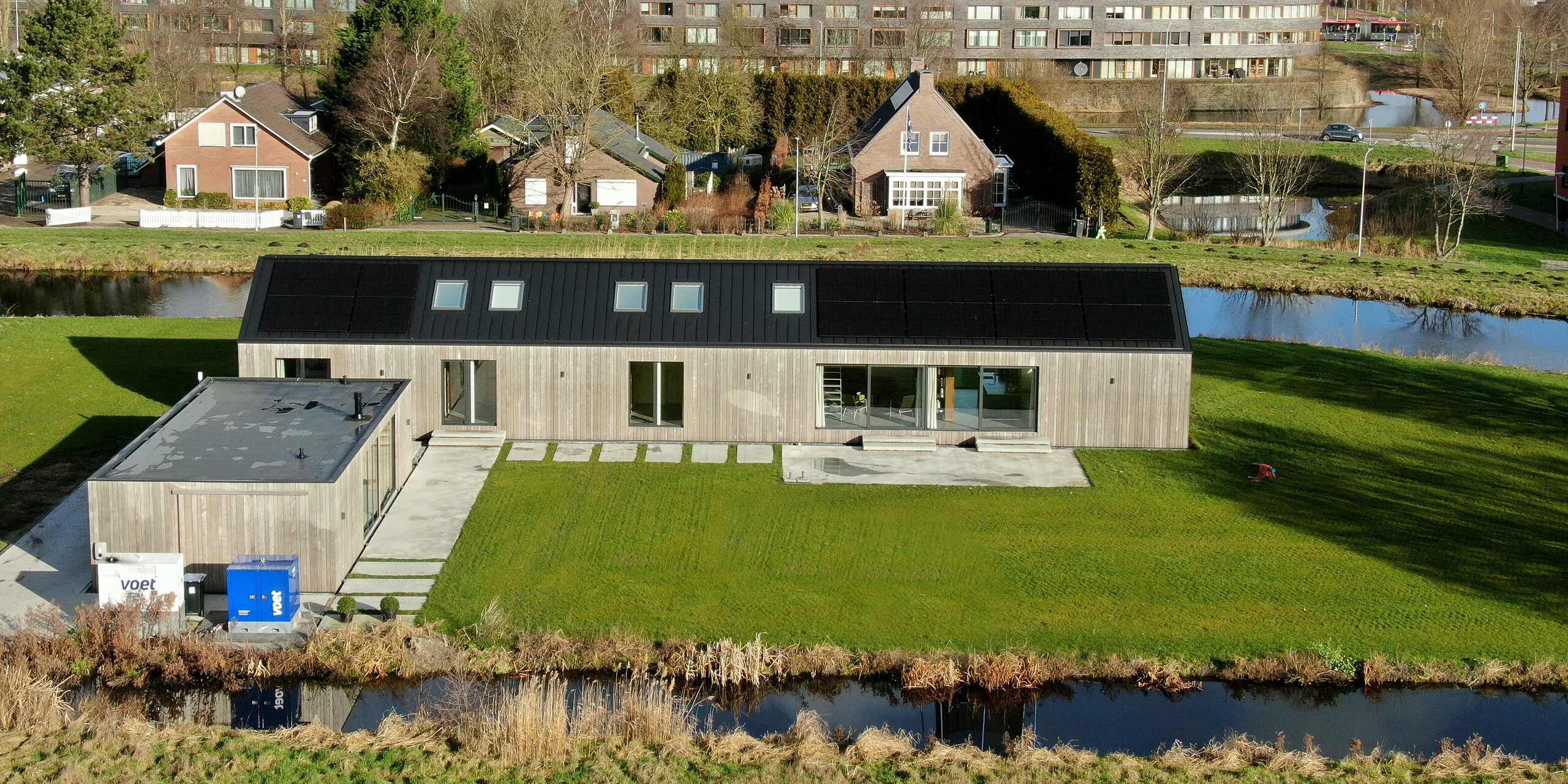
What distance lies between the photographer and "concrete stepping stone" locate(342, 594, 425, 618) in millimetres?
19172

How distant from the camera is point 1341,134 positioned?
2977 inches

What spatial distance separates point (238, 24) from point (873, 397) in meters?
83.1

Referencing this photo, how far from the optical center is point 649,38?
92.9m

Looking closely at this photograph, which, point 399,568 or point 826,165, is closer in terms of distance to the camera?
point 399,568

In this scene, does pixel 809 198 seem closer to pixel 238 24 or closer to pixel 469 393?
pixel 469 393

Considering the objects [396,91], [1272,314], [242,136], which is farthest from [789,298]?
[242,136]

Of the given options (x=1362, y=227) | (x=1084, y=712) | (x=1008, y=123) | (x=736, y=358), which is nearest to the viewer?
(x=1084, y=712)

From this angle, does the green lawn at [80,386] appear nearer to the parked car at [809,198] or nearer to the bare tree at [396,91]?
the bare tree at [396,91]

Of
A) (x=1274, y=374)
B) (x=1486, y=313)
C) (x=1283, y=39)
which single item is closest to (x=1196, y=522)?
(x=1274, y=374)

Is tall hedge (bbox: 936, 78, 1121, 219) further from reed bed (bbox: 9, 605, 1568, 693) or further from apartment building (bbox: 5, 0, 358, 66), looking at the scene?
apartment building (bbox: 5, 0, 358, 66)

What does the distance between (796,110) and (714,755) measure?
60.9 meters

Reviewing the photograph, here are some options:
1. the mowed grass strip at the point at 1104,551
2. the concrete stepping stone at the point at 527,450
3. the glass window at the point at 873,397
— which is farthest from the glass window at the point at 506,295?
the glass window at the point at 873,397

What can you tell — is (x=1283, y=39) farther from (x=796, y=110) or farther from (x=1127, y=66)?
(x=796, y=110)

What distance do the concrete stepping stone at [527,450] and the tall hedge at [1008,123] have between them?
1296 inches
